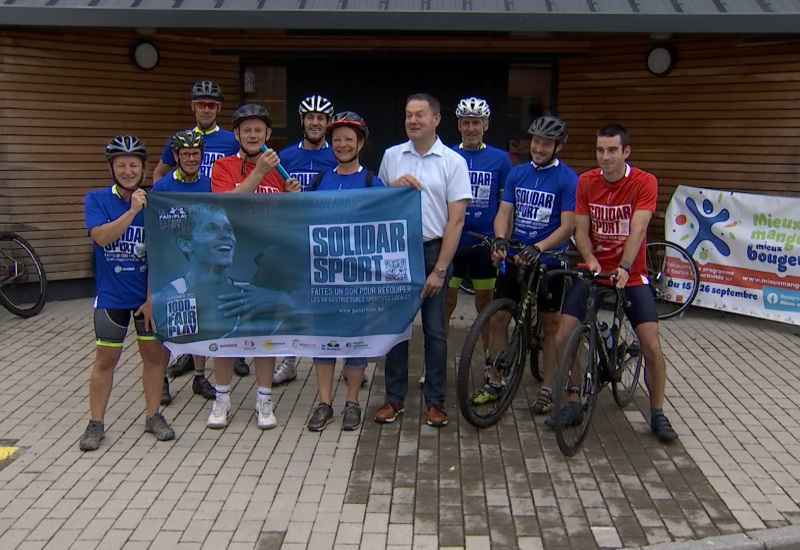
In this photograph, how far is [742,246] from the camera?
8727 millimetres

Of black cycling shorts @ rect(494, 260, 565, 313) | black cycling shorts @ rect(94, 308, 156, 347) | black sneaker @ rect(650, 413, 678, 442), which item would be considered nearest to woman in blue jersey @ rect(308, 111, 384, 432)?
black cycling shorts @ rect(494, 260, 565, 313)

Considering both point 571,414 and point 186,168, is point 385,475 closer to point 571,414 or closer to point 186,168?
point 571,414

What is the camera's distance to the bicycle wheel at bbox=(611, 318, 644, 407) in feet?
19.5

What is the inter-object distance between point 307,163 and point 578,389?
2.45 meters

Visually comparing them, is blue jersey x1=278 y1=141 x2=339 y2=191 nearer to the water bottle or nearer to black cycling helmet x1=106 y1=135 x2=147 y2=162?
black cycling helmet x1=106 y1=135 x2=147 y2=162

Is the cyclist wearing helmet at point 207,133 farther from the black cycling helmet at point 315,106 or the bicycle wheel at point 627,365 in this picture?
the bicycle wheel at point 627,365

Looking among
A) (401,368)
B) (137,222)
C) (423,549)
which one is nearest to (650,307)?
(401,368)

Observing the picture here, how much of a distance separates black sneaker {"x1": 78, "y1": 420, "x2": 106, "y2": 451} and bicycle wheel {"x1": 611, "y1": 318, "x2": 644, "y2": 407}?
3358 millimetres

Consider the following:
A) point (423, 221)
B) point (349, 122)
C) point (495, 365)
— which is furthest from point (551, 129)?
point (495, 365)

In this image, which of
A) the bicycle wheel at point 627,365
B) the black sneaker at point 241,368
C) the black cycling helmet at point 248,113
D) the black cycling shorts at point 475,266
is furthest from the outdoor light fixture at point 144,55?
the bicycle wheel at point 627,365

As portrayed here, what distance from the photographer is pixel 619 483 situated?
5035 mm

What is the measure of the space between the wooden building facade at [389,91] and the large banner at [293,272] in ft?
12.9

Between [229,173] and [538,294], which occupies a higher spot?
[229,173]

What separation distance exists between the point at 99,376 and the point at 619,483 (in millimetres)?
3179
